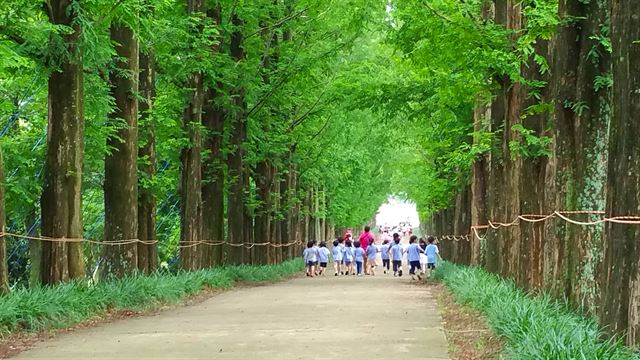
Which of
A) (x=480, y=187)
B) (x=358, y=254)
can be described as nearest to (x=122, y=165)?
(x=480, y=187)

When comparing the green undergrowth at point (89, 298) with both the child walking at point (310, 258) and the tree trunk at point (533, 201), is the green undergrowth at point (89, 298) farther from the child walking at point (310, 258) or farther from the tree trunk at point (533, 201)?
the child walking at point (310, 258)

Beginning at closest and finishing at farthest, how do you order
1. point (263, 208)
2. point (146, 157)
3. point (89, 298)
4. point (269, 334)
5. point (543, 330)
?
point (543, 330), point (269, 334), point (89, 298), point (146, 157), point (263, 208)

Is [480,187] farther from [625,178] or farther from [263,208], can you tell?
[625,178]

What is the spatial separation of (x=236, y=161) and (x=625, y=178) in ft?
66.7

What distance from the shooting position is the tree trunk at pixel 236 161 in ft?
82.3

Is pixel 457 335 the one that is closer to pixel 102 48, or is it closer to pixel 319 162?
pixel 102 48

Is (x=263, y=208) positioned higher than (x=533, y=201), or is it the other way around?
(x=263, y=208)

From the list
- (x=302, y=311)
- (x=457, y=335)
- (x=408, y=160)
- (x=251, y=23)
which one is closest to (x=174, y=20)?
(x=251, y=23)

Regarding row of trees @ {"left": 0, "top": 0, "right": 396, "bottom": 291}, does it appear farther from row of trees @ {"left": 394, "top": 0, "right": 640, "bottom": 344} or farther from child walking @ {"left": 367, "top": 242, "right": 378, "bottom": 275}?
row of trees @ {"left": 394, "top": 0, "right": 640, "bottom": 344}

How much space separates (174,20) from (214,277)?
649 centimetres

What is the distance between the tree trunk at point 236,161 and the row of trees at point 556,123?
695cm

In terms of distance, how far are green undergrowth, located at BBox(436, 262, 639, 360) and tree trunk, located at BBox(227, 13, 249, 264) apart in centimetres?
1397

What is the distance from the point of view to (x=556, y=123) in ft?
32.7

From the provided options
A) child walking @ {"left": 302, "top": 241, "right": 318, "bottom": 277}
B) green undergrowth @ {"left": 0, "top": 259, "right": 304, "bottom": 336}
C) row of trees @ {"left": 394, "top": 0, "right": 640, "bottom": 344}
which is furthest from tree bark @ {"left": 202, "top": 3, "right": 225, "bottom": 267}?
child walking @ {"left": 302, "top": 241, "right": 318, "bottom": 277}
